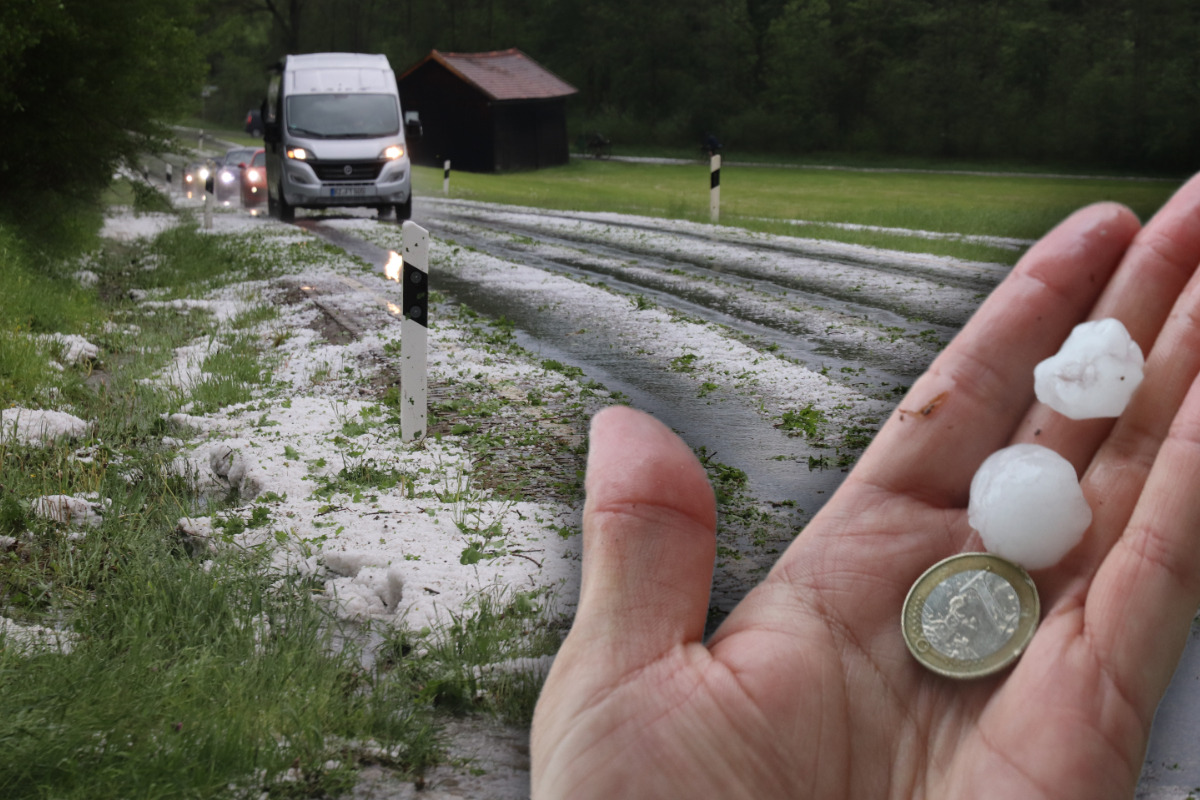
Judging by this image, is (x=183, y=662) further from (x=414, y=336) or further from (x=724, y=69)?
(x=724, y=69)

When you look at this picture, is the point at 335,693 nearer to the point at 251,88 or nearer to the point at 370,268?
the point at 370,268

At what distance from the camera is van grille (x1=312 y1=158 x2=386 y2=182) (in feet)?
70.4

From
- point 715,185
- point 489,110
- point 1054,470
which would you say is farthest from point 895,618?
point 489,110

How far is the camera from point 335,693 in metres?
2.99

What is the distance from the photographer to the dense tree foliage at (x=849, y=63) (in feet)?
132

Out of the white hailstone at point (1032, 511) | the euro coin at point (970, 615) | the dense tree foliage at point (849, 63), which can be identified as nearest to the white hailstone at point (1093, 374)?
the white hailstone at point (1032, 511)

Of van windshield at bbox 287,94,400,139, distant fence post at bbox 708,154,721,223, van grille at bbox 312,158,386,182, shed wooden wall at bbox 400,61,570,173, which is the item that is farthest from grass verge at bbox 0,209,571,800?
shed wooden wall at bbox 400,61,570,173

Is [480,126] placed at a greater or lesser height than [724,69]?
lesser

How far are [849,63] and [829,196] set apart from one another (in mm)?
29798

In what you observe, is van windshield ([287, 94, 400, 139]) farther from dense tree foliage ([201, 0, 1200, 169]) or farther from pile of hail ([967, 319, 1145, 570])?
pile of hail ([967, 319, 1145, 570])

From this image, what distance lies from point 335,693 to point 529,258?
12367mm

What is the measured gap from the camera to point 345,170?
21.5 meters

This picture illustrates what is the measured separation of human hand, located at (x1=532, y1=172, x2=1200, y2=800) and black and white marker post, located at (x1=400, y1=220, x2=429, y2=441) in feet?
12.2

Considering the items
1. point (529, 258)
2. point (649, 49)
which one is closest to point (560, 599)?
point (529, 258)
